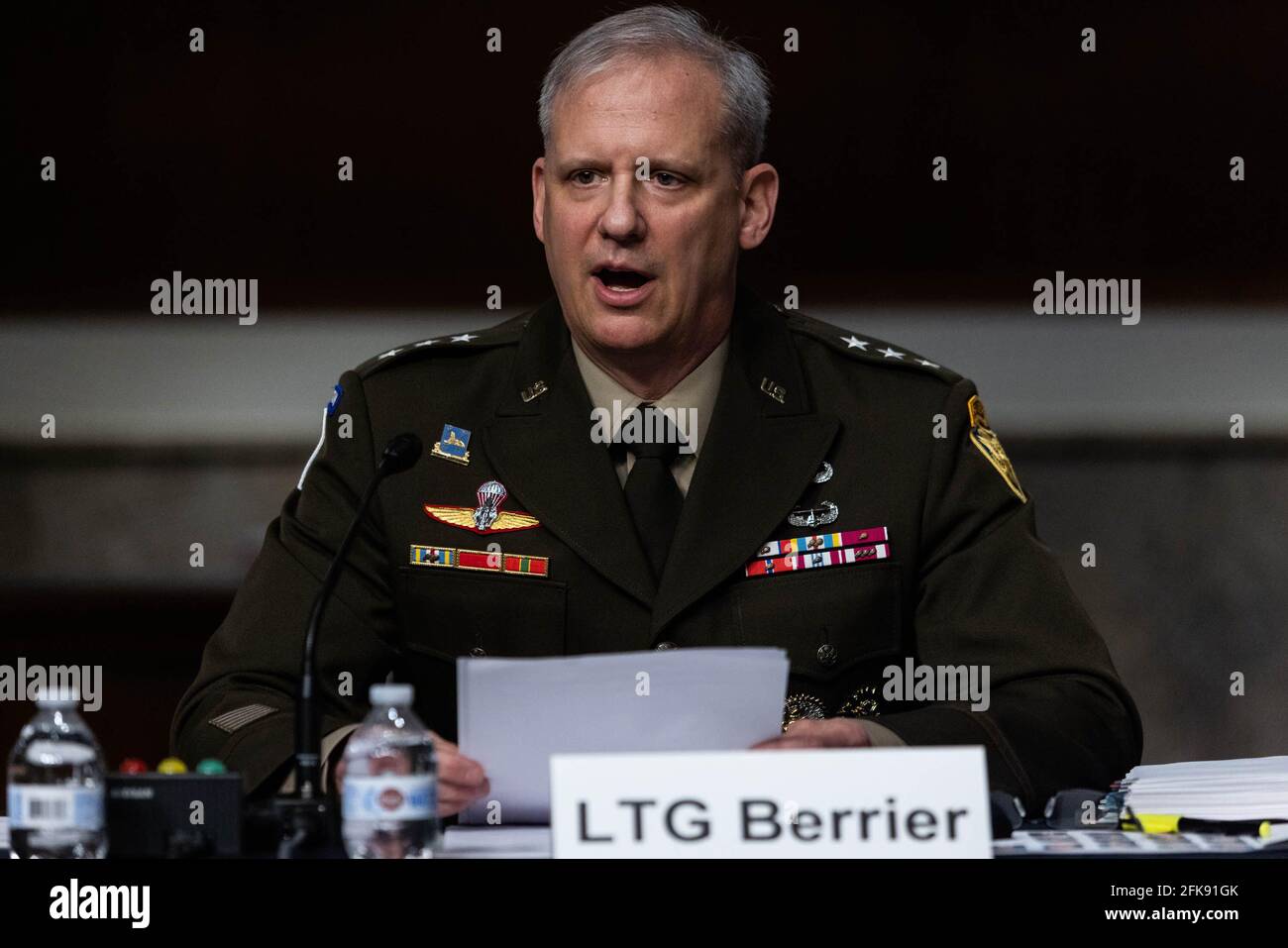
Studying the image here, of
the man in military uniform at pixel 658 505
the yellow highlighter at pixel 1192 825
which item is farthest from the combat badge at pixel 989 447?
the yellow highlighter at pixel 1192 825

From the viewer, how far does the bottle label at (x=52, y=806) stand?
1.29 meters

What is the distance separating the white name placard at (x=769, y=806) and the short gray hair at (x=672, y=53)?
3.93ft

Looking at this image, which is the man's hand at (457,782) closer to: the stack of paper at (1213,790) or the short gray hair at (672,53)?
the stack of paper at (1213,790)

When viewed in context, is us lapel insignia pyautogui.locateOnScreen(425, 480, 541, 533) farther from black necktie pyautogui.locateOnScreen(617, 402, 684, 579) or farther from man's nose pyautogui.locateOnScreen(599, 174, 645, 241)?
man's nose pyautogui.locateOnScreen(599, 174, 645, 241)

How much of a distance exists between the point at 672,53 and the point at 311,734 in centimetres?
110

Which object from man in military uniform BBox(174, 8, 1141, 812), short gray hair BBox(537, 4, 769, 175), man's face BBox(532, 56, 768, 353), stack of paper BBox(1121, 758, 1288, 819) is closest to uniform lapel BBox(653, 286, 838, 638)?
man in military uniform BBox(174, 8, 1141, 812)

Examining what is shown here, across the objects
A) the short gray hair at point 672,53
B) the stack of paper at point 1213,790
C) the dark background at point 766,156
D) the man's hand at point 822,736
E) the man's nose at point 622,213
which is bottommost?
the stack of paper at point 1213,790

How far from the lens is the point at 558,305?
2414 millimetres

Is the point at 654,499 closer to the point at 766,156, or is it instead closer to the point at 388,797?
the point at 388,797

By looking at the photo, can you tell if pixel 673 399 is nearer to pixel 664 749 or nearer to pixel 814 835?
pixel 664 749

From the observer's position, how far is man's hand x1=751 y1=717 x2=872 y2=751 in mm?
1552

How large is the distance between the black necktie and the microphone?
0.57m
